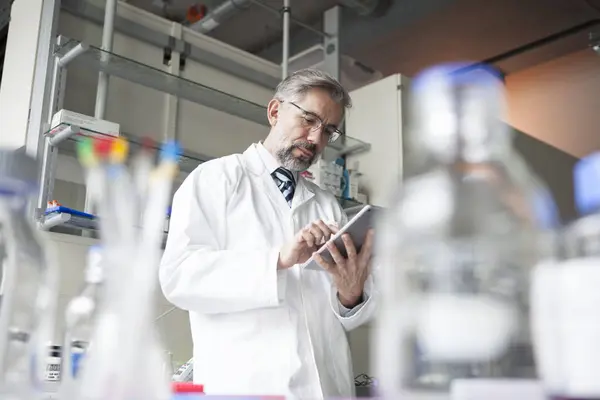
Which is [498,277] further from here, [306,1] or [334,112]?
[306,1]

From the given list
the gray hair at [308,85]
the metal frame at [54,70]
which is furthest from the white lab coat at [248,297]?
the metal frame at [54,70]

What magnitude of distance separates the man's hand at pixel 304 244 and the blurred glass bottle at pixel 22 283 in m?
0.57

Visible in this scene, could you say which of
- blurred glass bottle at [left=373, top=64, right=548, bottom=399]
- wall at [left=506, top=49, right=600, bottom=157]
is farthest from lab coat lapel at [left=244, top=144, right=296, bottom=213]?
wall at [left=506, top=49, right=600, bottom=157]

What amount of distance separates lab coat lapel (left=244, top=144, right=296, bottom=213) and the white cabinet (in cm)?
113

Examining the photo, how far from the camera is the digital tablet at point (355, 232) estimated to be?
998 millimetres

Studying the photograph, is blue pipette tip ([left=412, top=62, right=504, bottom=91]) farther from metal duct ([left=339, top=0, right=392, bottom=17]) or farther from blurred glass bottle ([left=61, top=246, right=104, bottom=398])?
metal duct ([left=339, top=0, right=392, bottom=17])

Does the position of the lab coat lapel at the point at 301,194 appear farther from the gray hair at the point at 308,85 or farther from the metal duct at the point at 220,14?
the metal duct at the point at 220,14

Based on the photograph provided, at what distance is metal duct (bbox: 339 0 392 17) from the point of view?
304 centimetres

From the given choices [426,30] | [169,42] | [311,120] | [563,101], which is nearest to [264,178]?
[311,120]

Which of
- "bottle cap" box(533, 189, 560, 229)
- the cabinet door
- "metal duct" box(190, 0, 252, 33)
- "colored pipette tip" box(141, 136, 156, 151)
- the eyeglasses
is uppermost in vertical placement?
"metal duct" box(190, 0, 252, 33)

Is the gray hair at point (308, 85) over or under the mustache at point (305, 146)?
over

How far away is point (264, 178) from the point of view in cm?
145

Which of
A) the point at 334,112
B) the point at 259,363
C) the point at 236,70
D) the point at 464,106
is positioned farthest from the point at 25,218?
the point at 236,70

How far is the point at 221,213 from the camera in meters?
1.28
